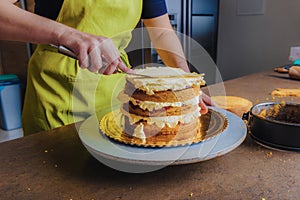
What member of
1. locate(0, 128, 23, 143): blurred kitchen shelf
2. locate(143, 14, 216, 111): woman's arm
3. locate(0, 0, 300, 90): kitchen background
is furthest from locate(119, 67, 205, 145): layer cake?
locate(0, 128, 23, 143): blurred kitchen shelf

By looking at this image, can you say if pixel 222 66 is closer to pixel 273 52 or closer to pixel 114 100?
pixel 273 52

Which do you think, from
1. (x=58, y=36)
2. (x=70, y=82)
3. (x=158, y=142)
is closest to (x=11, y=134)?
(x=70, y=82)

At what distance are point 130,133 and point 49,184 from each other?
0.21 metres

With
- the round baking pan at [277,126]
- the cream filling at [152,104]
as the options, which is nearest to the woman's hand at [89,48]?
the cream filling at [152,104]

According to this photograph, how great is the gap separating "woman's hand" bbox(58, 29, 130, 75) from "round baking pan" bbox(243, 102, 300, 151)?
385mm

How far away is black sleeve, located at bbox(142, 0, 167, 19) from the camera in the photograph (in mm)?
1244

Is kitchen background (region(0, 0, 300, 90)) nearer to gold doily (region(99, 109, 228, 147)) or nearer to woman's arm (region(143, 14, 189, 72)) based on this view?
woman's arm (region(143, 14, 189, 72))

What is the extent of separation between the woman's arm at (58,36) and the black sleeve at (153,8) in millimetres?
619

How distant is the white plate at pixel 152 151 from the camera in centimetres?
56

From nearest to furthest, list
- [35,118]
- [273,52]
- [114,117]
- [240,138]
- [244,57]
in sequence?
[240,138]
[114,117]
[35,118]
[273,52]
[244,57]

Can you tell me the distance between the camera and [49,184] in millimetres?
580

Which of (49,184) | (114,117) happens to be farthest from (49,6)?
(49,184)

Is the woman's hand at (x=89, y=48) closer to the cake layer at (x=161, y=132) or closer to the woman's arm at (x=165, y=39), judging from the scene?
the cake layer at (x=161, y=132)

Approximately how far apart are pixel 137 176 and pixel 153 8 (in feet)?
2.75
